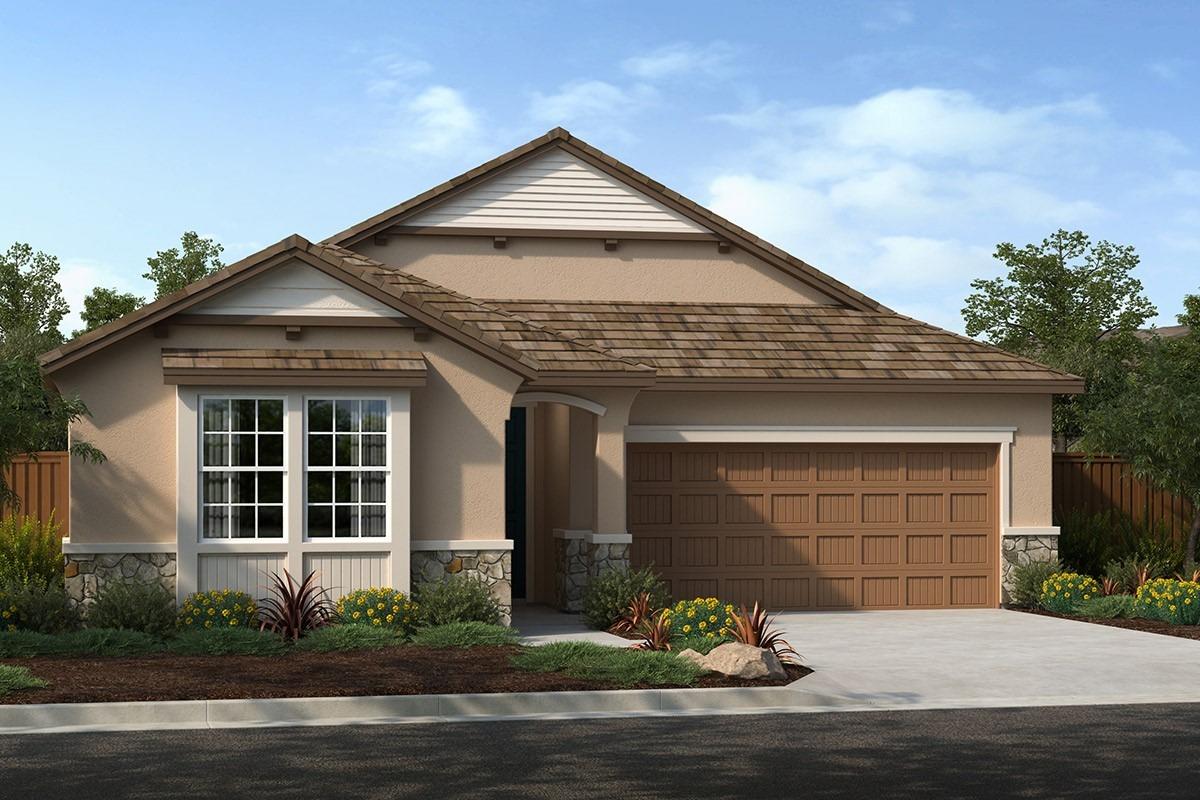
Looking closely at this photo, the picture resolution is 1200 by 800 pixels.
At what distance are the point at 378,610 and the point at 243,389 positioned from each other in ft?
9.30

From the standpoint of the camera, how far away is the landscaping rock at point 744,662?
43.9ft

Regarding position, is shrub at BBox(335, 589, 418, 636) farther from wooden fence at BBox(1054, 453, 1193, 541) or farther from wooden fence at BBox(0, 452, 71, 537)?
wooden fence at BBox(1054, 453, 1193, 541)

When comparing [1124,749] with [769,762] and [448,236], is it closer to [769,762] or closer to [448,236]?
[769,762]

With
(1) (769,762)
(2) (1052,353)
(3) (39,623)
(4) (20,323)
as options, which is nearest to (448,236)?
(3) (39,623)

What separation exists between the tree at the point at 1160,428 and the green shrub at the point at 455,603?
9.59 m

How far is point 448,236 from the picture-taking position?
22469 mm

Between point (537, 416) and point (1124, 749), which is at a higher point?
point (537, 416)

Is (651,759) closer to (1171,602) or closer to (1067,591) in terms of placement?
(1171,602)

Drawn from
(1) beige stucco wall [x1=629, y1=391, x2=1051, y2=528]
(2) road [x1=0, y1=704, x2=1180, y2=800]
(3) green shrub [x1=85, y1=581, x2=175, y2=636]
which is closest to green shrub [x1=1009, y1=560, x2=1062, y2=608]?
(1) beige stucco wall [x1=629, y1=391, x2=1051, y2=528]

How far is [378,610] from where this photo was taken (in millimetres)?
16547

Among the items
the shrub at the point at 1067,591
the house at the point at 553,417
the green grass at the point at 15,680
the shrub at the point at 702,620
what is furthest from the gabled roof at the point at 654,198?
the green grass at the point at 15,680

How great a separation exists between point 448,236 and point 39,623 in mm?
8571

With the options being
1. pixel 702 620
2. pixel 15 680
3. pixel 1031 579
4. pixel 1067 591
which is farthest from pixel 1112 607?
pixel 15 680

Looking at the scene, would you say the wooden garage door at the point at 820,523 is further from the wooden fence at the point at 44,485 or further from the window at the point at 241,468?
the wooden fence at the point at 44,485
